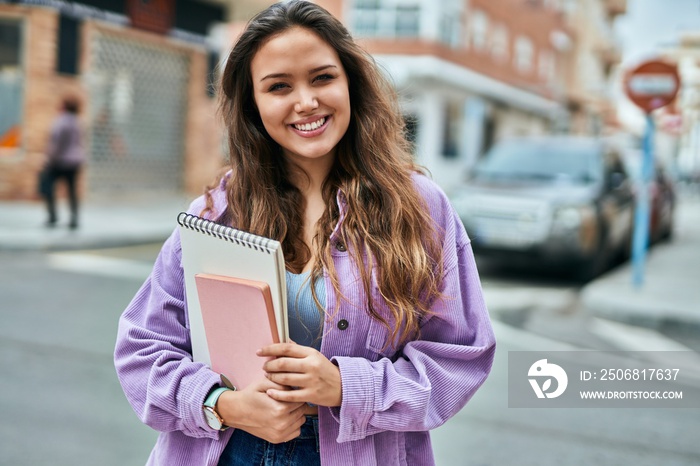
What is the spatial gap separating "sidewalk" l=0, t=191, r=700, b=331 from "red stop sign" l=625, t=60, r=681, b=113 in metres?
1.97

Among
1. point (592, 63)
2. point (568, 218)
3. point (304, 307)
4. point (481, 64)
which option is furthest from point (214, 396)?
point (592, 63)

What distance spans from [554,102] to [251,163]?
A: 3685cm

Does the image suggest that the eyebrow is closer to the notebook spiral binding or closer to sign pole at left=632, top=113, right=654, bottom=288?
the notebook spiral binding

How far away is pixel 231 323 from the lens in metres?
1.47

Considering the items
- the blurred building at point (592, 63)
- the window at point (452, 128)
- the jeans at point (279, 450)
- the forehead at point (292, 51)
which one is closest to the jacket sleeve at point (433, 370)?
the jeans at point (279, 450)

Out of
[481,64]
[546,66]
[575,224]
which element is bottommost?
[575,224]

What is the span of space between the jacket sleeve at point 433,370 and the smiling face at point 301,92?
13.7 inches

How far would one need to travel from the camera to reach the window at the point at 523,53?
32.4m

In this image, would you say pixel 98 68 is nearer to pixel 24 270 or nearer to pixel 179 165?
pixel 179 165

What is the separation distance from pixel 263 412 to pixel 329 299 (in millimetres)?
266

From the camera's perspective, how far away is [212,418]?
1493 mm

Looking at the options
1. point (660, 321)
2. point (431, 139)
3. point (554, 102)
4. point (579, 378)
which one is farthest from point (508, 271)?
point (554, 102)

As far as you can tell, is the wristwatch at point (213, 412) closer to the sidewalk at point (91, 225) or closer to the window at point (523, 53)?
the sidewalk at point (91, 225)

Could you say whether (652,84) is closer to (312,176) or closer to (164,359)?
(312,176)
